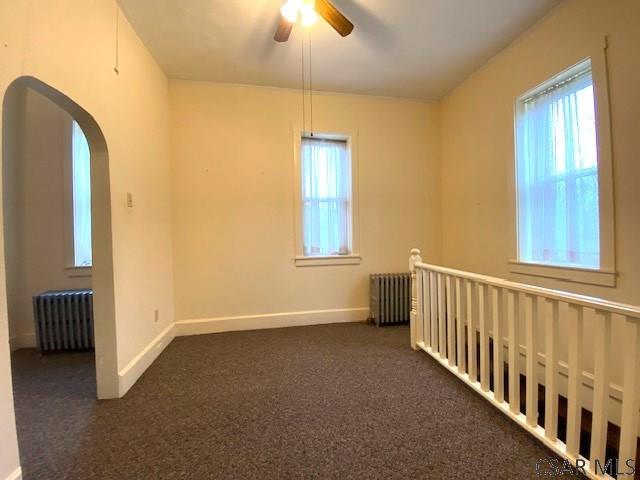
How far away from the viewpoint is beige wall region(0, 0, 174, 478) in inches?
49.3

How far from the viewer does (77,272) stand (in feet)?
10.3

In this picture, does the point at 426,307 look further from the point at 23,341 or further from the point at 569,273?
the point at 23,341

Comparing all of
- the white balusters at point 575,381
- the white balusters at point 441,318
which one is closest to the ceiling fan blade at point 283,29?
the white balusters at point 441,318

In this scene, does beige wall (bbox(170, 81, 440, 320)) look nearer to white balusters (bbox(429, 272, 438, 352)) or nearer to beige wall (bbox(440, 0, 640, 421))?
beige wall (bbox(440, 0, 640, 421))

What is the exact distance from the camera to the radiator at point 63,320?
2756 millimetres

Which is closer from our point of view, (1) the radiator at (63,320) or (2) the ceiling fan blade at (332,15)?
(2) the ceiling fan blade at (332,15)

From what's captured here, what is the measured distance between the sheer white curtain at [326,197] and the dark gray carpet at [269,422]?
1447mm

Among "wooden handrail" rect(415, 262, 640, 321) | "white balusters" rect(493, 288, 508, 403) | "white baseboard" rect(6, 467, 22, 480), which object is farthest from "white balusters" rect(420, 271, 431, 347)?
"white baseboard" rect(6, 467, 22, 480)

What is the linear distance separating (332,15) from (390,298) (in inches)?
110

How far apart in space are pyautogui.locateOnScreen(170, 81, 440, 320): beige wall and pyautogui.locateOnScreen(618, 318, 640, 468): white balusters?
259cm

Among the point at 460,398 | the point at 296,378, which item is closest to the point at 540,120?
the point at 460,398

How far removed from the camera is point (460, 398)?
6.32ft

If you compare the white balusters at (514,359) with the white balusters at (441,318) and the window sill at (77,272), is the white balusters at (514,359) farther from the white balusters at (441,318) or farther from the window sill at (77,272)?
the window sill at (77,272)

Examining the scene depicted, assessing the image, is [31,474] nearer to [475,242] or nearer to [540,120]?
[475,242]
